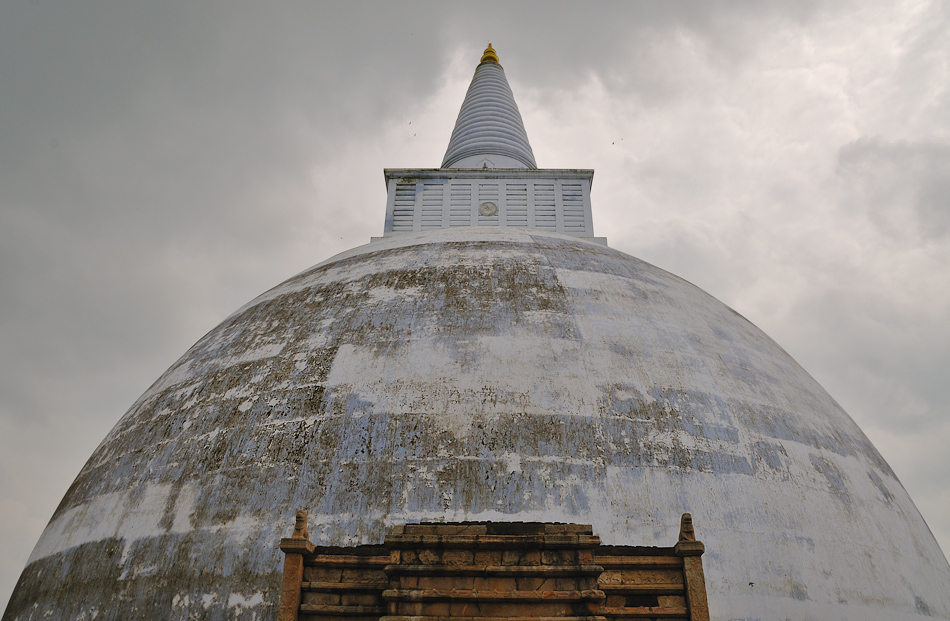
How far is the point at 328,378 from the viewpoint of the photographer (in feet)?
25.0

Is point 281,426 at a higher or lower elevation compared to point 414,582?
higher

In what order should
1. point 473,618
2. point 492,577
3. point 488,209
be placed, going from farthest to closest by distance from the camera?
point 488,209 → point 492,577 → point 473,618

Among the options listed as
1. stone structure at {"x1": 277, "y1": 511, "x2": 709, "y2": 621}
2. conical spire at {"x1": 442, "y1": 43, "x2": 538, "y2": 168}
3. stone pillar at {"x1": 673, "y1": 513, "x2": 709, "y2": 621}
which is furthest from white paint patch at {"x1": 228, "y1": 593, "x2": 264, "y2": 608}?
conical spire at {"x1": 442, "y1": 43, "x2": 538, "y2": 168}

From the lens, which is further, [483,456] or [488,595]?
[483,456]

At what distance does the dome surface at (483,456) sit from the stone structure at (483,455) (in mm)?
25

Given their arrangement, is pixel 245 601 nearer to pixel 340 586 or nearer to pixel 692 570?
pixel 340 586

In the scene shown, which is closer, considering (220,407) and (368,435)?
(368,435)

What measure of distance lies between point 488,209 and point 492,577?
35.9 ft

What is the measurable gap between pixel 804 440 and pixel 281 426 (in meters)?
6.11

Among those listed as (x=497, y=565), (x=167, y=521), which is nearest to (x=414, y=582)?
(x=497, y=565)

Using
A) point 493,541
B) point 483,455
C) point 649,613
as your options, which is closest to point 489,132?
point 483,455

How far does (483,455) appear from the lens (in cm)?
660

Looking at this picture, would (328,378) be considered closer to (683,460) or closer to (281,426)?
(281,426)

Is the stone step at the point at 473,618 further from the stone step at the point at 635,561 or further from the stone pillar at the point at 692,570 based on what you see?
the stone pillar at the point at 692,570
